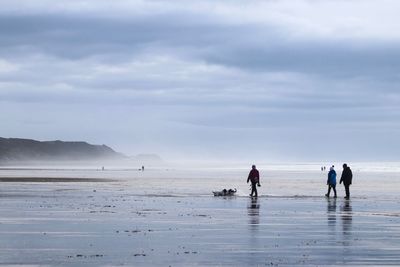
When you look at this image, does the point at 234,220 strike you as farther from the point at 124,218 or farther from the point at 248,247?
the point at 248,247

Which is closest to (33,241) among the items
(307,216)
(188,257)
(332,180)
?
(188,257)

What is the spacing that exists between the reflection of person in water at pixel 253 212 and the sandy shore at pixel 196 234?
0.12 ft

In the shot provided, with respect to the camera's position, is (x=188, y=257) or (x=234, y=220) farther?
(x=234, y=220)

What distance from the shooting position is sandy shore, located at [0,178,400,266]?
66.3 feet

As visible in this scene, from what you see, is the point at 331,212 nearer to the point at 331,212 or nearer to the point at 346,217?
the point at 331,212

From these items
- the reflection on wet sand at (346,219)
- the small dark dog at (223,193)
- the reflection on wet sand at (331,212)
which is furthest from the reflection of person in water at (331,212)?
the small dark dog at (223,193)

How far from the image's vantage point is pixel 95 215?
33.9m

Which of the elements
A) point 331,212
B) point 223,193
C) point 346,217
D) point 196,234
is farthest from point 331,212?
point 223,193

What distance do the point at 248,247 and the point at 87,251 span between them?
4034 mm

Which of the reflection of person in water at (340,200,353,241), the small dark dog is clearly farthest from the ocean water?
the reflection of person in water at (340,200,353,241)

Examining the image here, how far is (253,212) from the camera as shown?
37.2 m

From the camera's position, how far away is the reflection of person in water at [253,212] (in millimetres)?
30828

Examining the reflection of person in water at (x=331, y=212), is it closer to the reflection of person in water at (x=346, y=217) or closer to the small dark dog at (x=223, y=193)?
the reflection of person in water at (x=346, y=217)

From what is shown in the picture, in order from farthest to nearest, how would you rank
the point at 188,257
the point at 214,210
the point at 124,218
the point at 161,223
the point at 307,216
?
the point at 214,210 < the point at 307,216 < the point at 124,218 < the point at 161,223 < the point at 188,257
